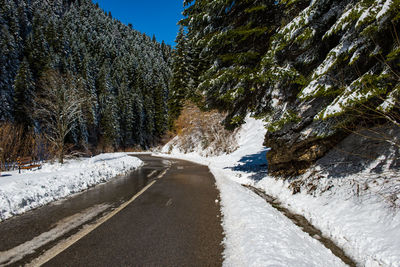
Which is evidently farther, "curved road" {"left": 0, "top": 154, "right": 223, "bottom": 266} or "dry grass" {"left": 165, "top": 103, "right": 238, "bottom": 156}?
"dry grass" {"left": 165, "top": 103, "right": 238, "bottom": 156}

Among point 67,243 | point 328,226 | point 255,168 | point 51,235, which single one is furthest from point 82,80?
point 328,226

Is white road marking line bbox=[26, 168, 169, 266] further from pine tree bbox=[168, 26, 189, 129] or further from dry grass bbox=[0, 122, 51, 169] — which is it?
pine tree bbox=[168, 26, 189, 129]

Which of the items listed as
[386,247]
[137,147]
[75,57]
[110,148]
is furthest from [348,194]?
[75,57]

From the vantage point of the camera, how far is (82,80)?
78.8ft

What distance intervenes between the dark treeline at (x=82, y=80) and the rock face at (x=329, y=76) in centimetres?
1628

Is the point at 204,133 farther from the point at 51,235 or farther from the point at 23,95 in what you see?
the point at 23,95

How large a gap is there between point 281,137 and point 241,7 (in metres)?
6.23

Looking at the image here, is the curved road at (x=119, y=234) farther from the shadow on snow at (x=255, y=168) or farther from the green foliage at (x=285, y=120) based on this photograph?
the shadow on snow at (x=255, y=168)

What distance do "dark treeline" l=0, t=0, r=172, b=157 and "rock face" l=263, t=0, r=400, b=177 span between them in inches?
641

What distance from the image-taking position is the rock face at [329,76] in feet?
12.6

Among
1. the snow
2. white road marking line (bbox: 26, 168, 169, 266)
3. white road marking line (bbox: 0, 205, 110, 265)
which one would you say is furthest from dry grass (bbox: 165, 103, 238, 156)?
white road marking line (bbox: 26, 168, 169, 266)

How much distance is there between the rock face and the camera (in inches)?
151

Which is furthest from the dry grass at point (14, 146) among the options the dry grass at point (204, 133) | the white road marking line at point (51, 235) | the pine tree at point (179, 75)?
the pine tree at point (179, 75)

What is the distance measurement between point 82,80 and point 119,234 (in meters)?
25.0
